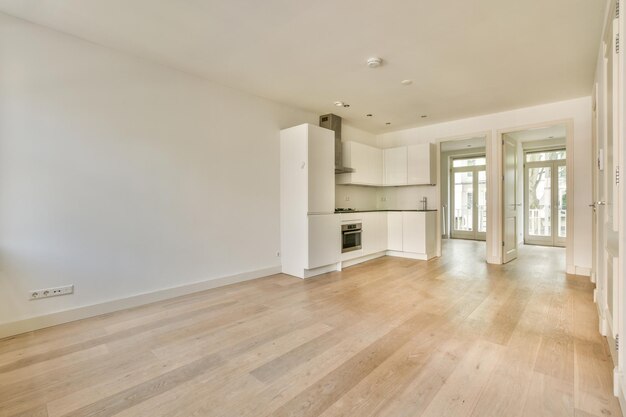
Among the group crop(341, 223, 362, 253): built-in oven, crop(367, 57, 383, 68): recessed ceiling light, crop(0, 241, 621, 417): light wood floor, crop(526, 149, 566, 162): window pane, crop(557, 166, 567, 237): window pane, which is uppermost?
crop(367, 57, 383, 68): recessed ceiling light

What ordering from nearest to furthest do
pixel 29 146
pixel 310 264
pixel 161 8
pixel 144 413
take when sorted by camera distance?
pixel 144 413 → pixel 161 8 → pixel 29 146 → pixel 310 264

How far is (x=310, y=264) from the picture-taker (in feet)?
13.5

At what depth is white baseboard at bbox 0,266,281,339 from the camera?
243cm

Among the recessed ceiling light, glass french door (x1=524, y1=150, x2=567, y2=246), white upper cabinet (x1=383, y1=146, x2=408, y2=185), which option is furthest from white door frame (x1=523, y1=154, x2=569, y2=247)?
the recessed ceiling light

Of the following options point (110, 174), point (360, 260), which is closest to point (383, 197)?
point (360, 260)

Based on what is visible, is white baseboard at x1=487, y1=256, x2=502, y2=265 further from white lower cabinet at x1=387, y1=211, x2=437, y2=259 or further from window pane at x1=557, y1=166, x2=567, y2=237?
window pane at x1=557, y1=166, x2=567, y2=237

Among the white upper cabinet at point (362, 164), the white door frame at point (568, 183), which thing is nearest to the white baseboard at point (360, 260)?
the white upper cabinet at point (362, 164)

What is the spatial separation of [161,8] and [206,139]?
1.51 metres

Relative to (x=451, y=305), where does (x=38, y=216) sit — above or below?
above

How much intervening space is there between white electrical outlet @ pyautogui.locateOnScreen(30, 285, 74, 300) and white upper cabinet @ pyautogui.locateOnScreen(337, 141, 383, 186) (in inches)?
157

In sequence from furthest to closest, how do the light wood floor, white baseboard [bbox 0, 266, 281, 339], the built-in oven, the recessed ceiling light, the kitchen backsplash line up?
the kitchen backsplash
the built-in oven
the recessed ceiling light
white baseboard [bbox 0, 266, 281, 339]
the light wood floor

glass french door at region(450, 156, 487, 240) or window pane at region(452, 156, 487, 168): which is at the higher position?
window pane at region(452, 156, 487, 168)

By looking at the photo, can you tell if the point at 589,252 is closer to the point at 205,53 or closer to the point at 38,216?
the point at 205,53

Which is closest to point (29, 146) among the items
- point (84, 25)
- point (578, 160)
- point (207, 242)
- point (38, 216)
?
point (38, 216)
